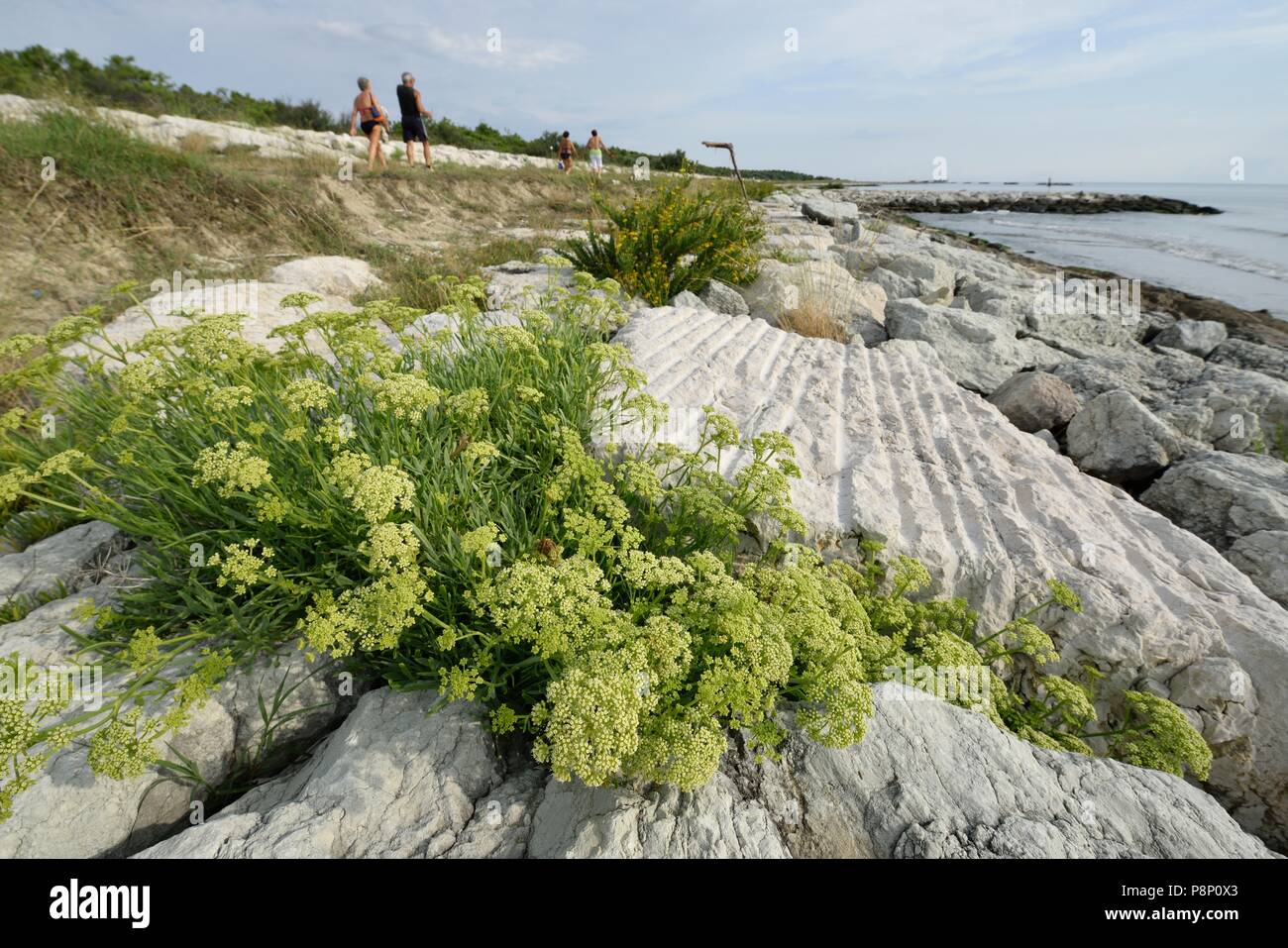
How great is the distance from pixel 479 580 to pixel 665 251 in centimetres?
623

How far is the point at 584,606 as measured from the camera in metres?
1.83

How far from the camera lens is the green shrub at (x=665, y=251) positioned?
7.04 meters

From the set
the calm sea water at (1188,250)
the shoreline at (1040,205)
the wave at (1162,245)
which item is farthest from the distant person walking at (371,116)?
the shoreline at (1040,205)

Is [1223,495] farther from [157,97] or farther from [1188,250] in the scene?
[157,97]

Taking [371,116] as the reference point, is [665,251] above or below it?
below

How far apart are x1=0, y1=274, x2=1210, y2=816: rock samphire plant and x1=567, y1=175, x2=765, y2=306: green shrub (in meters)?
3.98

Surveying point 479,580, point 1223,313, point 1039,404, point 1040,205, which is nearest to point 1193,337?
point 1223,313

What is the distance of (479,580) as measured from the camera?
7.59 feet

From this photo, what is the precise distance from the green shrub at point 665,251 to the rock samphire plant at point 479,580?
398 cm

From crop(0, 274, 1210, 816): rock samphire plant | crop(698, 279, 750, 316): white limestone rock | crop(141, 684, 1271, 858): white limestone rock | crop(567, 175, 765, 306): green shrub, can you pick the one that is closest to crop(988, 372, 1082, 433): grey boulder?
crop(698, 279, 750, 316): white limestone rock

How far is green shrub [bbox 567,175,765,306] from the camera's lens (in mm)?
7039
